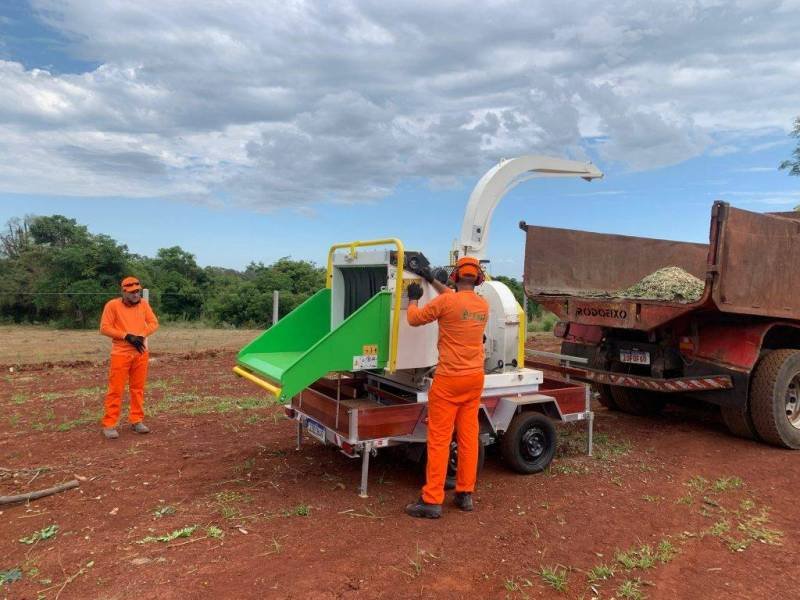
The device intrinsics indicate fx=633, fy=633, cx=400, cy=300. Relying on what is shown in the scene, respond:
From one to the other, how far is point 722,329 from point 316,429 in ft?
14.3

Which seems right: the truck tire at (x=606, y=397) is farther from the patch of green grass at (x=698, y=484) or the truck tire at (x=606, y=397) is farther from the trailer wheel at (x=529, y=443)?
the trailer wheel at (x=529, y=443)

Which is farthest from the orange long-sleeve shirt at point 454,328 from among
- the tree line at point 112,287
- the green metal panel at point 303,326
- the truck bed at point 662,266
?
the tree line at point 112,287

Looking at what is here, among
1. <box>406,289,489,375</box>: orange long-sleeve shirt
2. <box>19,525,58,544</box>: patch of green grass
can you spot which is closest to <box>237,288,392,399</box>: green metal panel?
<box>406,289,489,375</box>: orange long-sleeve shirt

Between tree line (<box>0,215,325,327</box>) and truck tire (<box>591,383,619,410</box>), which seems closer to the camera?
truck tire (<box>591,383,619,410</box>)

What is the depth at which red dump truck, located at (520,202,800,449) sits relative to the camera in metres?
5.98

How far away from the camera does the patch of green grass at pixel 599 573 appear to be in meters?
3.67

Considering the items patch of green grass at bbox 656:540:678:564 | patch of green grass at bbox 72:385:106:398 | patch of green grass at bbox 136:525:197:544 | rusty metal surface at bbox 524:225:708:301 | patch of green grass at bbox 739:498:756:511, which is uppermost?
rusty metal surface at bbox 524:225:708:301

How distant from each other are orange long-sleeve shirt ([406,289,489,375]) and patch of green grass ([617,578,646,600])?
1.68 meters

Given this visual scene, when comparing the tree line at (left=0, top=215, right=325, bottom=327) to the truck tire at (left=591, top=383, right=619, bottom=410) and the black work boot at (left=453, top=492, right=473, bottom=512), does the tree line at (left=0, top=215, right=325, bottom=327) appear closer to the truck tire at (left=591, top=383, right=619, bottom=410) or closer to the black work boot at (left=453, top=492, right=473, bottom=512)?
the truck tire at (left=591, top=383, right=619, bottom=410)

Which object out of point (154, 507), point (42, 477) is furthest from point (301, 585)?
point (42, 477)

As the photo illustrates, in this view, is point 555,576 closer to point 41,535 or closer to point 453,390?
point 453,390

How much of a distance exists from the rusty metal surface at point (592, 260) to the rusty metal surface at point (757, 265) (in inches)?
78.9

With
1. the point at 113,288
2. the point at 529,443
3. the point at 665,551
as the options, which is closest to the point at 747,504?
the point at 665,551

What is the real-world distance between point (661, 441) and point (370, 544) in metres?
4.07
